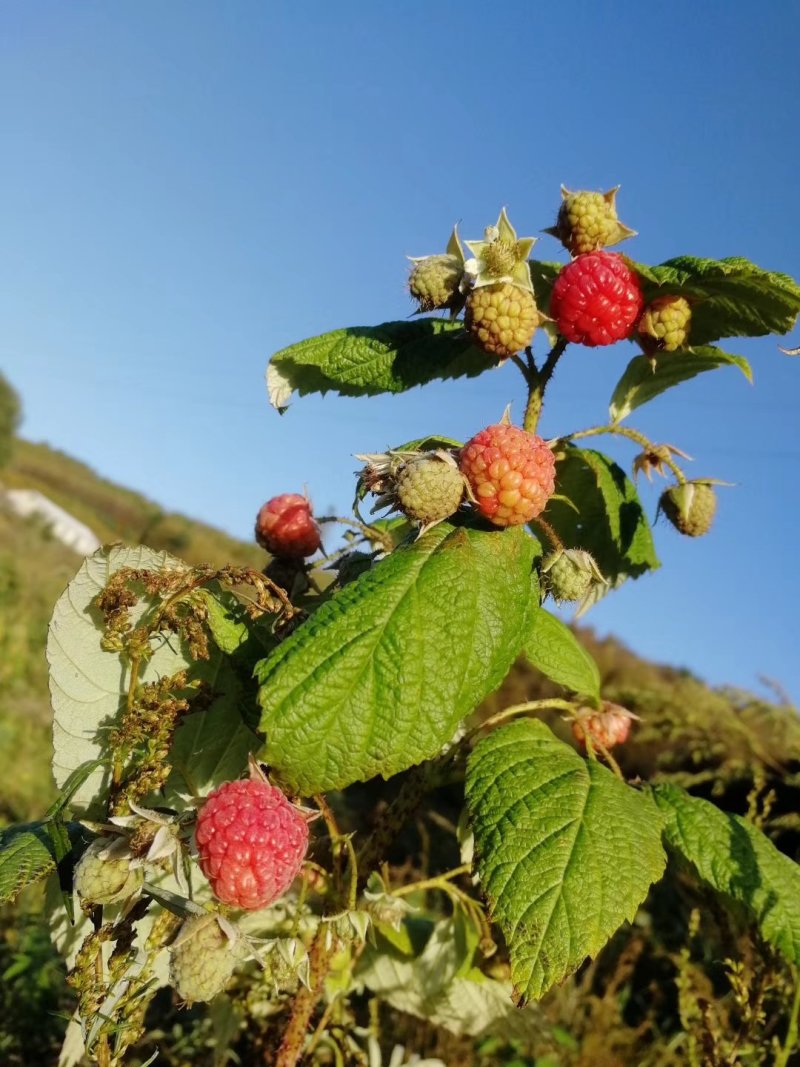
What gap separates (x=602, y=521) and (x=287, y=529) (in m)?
0.53

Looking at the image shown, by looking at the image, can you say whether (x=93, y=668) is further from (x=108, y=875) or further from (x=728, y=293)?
(x=728, y=293)

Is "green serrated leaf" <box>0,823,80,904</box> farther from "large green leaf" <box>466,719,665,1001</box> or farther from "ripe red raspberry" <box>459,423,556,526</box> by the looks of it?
"ripe red raspberry" <box>459,423,556,526</box>

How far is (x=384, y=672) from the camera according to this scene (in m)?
0.90

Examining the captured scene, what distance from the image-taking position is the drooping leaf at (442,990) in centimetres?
143

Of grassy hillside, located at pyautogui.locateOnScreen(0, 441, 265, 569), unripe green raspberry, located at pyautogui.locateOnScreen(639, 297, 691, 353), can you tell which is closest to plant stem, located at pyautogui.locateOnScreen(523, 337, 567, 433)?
unripe green raspberry, located at pyautogui.locateOnScreen(639, 297, 691, 353)

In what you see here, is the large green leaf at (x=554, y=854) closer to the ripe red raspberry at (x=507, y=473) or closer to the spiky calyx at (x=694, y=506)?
the ripe red raspberry at (x=507, y=473)

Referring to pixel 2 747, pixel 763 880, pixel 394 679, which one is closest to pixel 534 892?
pixel 394 679

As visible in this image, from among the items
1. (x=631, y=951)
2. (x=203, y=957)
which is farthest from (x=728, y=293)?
(x=631, y=951)

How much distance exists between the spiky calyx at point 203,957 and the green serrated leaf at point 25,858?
6.4 inches

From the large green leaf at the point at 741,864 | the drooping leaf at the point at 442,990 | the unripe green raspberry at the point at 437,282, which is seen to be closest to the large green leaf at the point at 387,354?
the unripe green raspberry at the point at 437,282

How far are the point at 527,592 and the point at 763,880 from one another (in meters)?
0.48

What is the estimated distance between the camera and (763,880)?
1.11m

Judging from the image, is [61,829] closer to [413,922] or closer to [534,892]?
[534,892]

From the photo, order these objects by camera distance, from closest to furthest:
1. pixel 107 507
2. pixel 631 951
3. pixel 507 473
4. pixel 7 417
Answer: pixel 507 473
pixel 631 951
pixel 107 507
pixel 7 417
